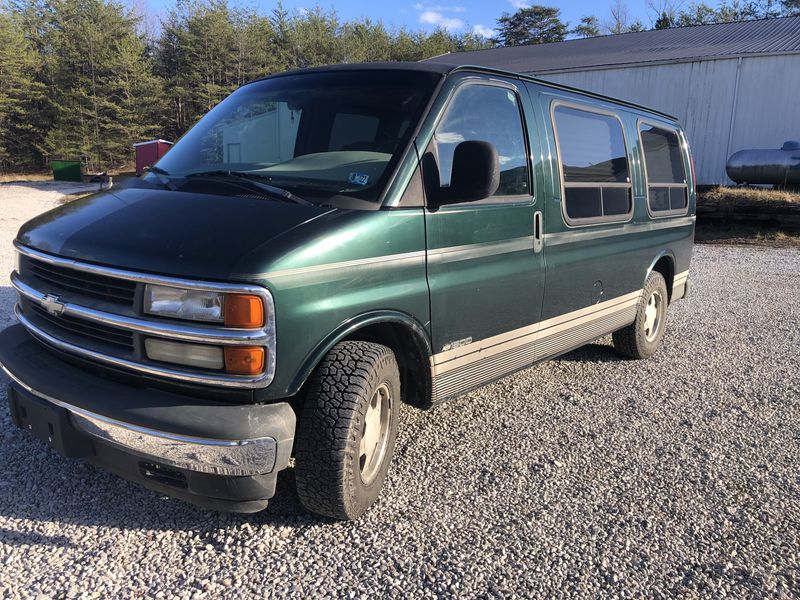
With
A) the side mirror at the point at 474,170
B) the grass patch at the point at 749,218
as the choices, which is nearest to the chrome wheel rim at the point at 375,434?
the side mirror at the point at 474,170

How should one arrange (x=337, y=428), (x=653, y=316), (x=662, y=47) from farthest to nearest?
(x=662, y=47)
(x=653, y=316)
(x=337, y=428)

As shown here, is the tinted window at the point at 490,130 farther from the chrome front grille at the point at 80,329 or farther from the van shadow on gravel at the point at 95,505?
the van shadow on gravel at the point at 95,505

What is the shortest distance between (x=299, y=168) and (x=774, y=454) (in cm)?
338

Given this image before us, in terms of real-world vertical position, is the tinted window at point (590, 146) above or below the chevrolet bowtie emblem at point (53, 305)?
above

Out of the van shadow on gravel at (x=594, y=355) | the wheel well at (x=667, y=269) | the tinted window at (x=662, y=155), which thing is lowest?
the van shadow on gravel at (x=594, y=355)

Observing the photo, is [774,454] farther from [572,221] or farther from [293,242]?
[293,242]

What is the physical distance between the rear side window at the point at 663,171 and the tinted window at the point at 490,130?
82.6 inches

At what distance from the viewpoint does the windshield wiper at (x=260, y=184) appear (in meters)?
2.84

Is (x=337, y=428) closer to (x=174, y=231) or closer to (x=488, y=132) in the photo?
(x=174, y=231)

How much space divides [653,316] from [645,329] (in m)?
0.30

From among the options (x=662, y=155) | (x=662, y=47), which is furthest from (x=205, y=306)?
(x=662, y=47)

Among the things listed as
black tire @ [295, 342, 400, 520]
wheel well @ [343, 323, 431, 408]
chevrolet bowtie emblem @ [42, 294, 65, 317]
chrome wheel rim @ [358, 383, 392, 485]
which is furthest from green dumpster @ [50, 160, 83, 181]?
black tire @ [295, 342, 400, 520]

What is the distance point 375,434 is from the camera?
120 inches

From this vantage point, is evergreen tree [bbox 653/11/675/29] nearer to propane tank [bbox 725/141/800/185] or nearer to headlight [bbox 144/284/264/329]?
propane tank [bbox 725/141/800/185]
